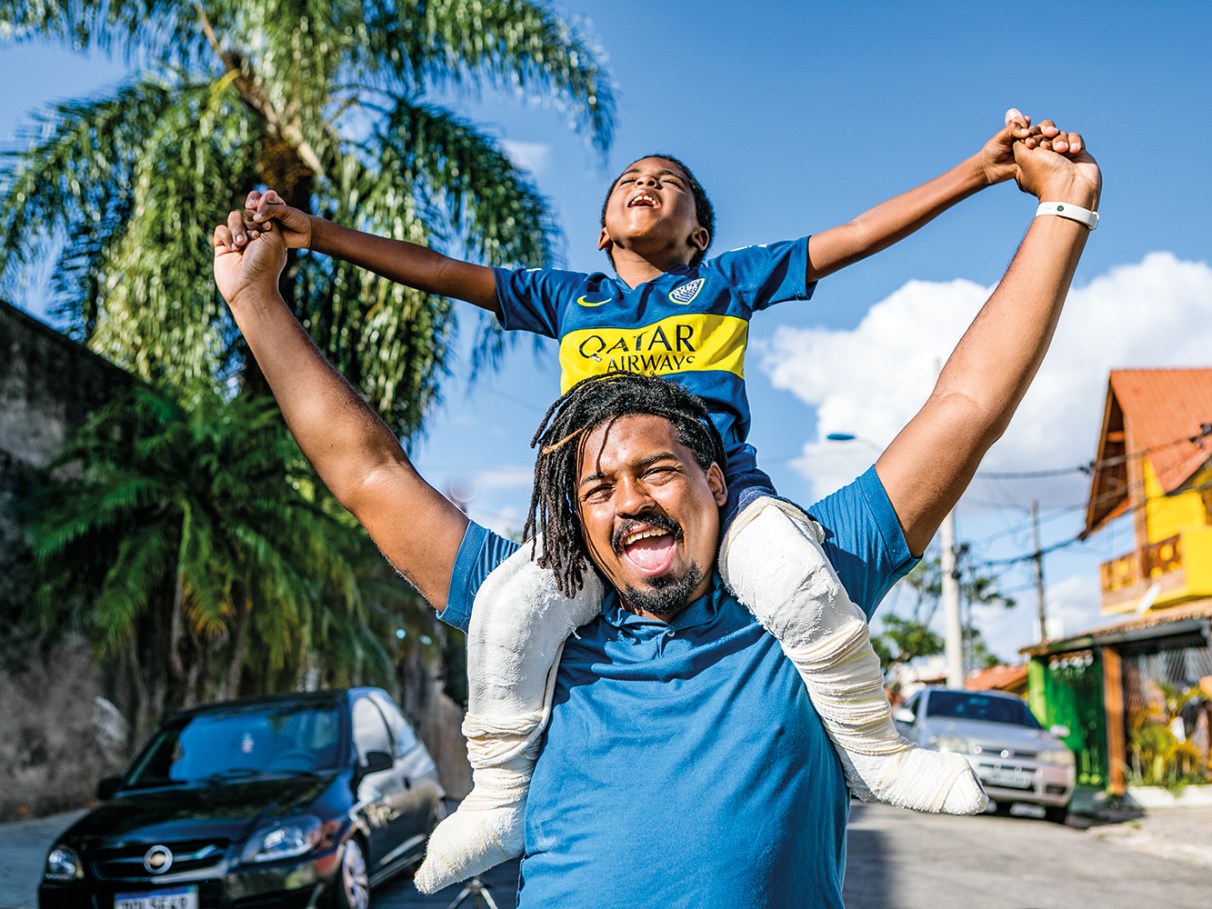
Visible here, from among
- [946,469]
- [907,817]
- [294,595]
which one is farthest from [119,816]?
[907,817]

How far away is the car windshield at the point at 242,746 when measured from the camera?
23.0 ft

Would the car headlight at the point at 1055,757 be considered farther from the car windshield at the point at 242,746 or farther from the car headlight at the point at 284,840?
the car headlight at the point at 284,840

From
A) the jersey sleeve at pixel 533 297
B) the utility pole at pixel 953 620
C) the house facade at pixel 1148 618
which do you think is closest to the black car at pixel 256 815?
the jersey sleeve at pixel 533 297

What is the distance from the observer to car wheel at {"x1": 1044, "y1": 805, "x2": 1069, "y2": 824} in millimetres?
14648

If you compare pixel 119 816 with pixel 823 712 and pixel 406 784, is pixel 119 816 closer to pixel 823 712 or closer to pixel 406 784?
pixel 406 784

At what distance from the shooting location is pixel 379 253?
2457 millimetres

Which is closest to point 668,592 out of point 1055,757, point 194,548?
point 194,548

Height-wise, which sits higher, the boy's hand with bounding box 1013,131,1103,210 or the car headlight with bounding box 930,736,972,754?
the boy's hand with bounding box 1013,131,1103,210

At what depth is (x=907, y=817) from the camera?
1381 centimetres

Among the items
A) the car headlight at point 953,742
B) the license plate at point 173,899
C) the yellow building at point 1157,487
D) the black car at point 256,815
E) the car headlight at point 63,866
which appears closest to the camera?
the license plate at point 173,899

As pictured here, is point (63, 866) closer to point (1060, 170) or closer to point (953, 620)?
point (1060, 170)

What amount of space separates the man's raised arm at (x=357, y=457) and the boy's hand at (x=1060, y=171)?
1044 mm

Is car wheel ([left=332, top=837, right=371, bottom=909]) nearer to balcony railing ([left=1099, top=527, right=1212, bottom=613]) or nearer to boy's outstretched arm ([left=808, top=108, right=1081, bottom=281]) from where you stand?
boy's outstretched arm ([left=808, top=108, right=1081, bottom=281])

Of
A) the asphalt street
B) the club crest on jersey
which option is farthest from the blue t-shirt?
the asphalt street
